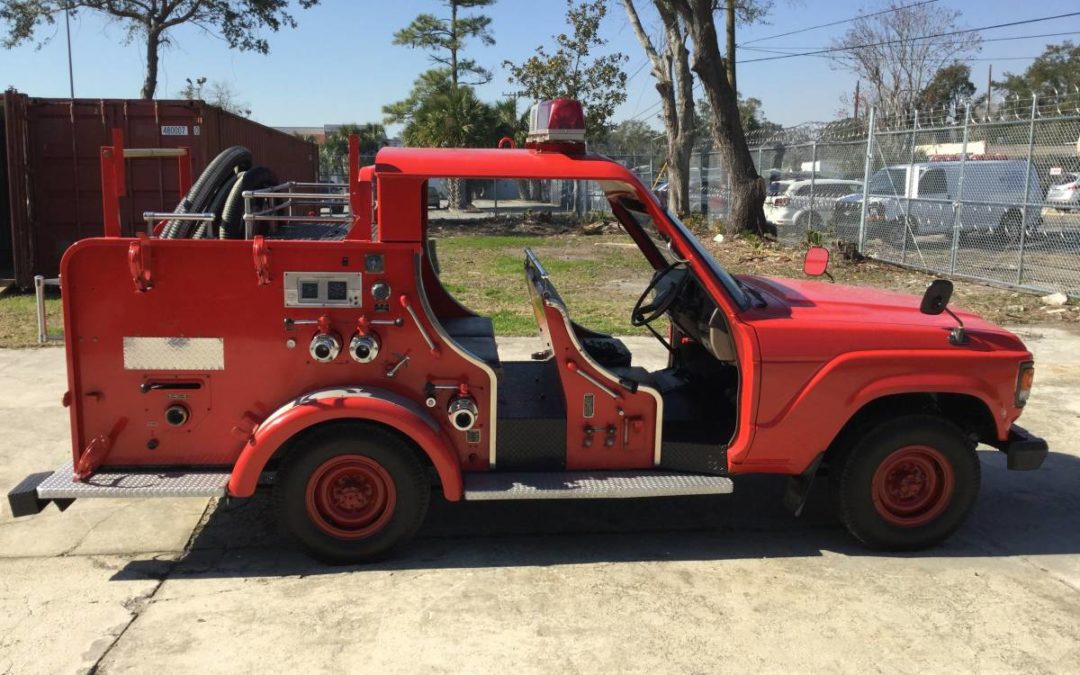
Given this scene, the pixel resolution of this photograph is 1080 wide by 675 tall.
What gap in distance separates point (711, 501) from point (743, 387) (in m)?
1.26

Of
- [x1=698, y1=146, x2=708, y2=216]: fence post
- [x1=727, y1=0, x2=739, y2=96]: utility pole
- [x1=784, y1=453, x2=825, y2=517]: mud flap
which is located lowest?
[x1=784, y1=453, x2=825, y2=517]: mud flap

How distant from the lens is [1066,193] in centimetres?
1648

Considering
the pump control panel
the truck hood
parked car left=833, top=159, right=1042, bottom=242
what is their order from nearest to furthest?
the pump control panel → the truck hood → parked car left=833, top=159, right=1042, bottom=242

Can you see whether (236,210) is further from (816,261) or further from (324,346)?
(816,261)

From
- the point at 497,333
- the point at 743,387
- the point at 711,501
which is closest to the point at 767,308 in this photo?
the point at 743,387

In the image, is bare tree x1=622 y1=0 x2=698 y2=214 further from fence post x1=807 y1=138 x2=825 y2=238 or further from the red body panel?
the red body panel

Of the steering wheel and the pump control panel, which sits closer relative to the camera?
the pump control panel

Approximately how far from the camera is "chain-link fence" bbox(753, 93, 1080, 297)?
44.0 ft

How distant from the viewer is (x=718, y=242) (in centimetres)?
1959

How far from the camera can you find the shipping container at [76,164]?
1214 centimetres

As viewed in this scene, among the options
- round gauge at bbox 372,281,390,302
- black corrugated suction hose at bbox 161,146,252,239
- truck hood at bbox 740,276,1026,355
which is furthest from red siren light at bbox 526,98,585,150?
black corrugated suction hose at bbox 161,146,252,239

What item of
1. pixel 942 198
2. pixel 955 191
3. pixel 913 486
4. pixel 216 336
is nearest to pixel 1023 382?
pixel 913 486

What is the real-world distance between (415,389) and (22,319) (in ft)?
28.0

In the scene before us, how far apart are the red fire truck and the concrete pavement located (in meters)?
0.32
